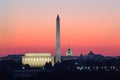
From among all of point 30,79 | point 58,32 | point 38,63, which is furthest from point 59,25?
point 30,79

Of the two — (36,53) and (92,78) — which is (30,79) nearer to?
(92,78)

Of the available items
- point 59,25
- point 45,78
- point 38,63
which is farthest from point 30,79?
point 38,63

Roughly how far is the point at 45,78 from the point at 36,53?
107m

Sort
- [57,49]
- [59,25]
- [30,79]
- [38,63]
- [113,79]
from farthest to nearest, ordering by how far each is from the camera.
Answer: [38,63] → [57,49] → [59,25] → [30,79] → [113,79]

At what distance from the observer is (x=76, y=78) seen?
277ft

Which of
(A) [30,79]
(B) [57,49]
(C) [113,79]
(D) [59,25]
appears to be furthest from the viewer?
(B) [57,49]

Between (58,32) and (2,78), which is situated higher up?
(58,32)

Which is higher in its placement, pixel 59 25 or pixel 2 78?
pixel 59 25

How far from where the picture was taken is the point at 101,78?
8194cm

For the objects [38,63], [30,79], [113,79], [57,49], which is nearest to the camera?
[113,79]

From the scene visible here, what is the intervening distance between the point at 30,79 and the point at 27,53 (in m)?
113

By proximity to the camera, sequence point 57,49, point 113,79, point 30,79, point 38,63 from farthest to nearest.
Answer: point 38,63 → point 57,49 → point 30,79 → point 113,79

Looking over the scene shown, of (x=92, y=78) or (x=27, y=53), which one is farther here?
(x=27, y=53)

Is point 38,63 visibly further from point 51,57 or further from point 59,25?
point 59,25
